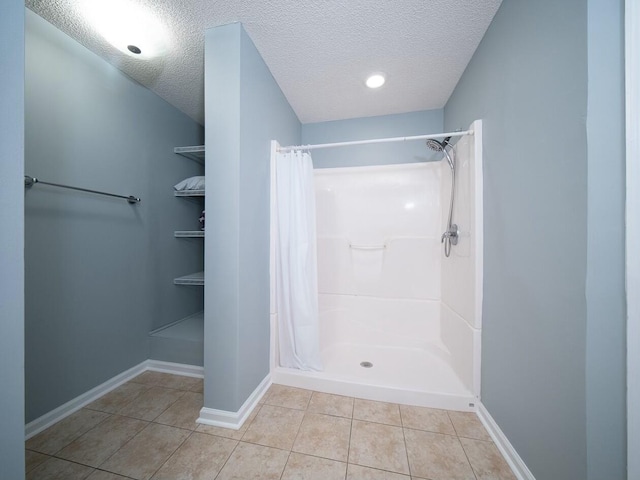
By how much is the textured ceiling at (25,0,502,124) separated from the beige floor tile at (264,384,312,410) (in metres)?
2.22

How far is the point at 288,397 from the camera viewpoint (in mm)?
1447

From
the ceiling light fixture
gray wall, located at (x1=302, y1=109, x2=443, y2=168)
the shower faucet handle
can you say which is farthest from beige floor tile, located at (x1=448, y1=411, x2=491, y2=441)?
the ceiling light fixture

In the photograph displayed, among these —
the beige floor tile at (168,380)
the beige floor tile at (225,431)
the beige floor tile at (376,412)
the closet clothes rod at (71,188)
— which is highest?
the closet clothes rod at (71,188)

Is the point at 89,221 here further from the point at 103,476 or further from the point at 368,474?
the point at 368,474

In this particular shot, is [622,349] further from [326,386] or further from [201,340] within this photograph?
[201,340]

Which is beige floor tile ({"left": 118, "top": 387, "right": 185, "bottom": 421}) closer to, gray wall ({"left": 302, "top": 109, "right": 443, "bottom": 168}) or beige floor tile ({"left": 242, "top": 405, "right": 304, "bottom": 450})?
beige floor tile ({"left": 242, "top": 405, "right": 304, "bottom": 450})

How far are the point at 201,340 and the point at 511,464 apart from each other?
1909 millimetres

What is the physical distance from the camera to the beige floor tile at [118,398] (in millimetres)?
1347

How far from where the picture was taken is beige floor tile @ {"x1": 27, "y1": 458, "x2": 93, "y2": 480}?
0.94 metres

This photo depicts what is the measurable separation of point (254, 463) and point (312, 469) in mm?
266

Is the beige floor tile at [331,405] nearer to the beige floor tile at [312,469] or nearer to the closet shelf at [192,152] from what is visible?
the beige floor tile at [312,469]

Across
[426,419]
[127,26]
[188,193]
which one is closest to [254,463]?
[426,419]

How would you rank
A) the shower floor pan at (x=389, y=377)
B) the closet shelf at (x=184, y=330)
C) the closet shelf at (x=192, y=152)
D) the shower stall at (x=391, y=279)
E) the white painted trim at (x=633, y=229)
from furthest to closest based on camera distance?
the closet shelf at (x=192, y=152) → the closet shelf at (x=184, y=330) → the shower stall at (x=391, y=279) → the shower floor pan at (x=389, y=377) → the white painted trim at (x=633, y=229)

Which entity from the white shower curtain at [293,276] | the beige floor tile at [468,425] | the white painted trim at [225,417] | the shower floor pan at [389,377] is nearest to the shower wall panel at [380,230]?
the shower floor pan at [389,377]
